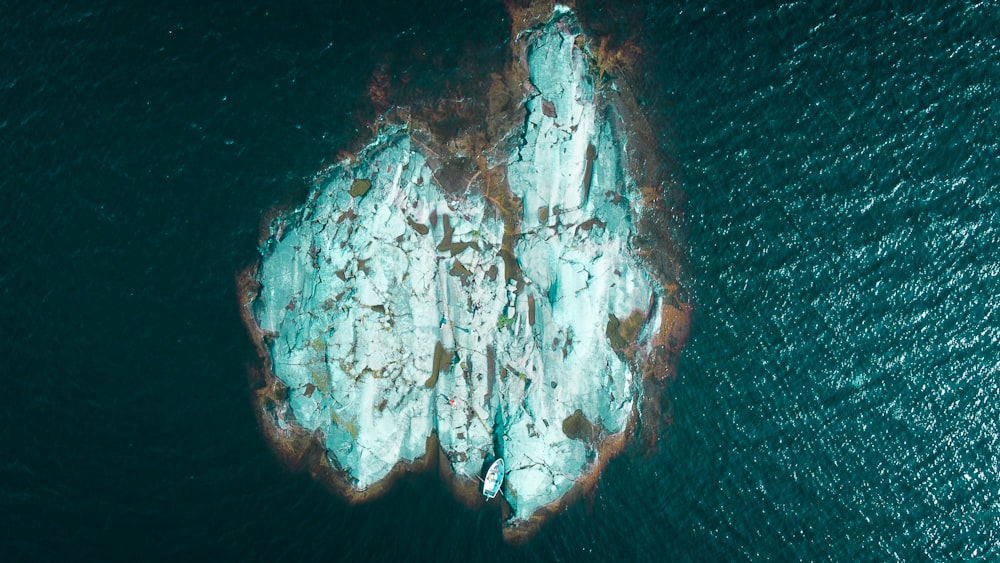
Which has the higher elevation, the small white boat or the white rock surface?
the white rock surface

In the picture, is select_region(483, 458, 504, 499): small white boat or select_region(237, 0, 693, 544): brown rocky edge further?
select_region(483, 458, 504, 499): small white boat

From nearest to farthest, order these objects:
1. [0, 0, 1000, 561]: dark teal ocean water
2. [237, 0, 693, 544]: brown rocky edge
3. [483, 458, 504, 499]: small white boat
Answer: [0, 0, 1000, 561]: dark teal ocean water → [237, 0, 693, 544]: brown rocky edge → [483, 458, 504, 499]: small white boat

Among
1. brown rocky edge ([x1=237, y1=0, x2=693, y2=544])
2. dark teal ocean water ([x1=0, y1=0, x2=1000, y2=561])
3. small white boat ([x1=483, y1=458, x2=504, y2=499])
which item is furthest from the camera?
small white boat ([x1=483, y1=458, x2=504, y2=499])

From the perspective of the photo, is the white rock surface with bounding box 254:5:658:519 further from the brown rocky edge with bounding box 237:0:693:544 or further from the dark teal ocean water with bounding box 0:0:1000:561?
the dark teal ocean water with bounding box 0:0:1000:561

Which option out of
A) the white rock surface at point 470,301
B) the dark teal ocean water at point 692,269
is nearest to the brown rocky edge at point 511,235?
the white rock surface at point 470,301

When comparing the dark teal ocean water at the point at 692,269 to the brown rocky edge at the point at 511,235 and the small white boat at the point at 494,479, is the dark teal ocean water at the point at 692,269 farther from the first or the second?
the small white boat at the point at 494,479

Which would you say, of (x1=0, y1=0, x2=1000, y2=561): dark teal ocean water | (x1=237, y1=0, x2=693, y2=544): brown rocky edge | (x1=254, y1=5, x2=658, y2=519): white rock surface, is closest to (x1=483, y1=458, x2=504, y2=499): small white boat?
(x1=254, y1=5, x2=658, y2=519): white rock surface

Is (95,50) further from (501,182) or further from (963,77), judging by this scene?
(963,77)
